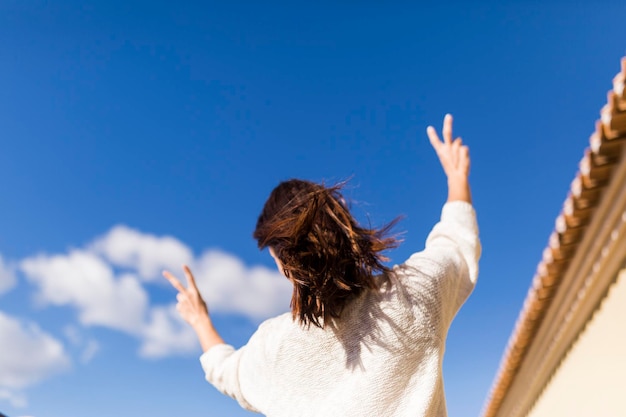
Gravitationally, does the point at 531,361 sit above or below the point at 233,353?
above

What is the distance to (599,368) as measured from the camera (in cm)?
432

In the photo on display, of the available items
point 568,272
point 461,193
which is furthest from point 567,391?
point 461,193

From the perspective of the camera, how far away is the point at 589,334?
166 inches

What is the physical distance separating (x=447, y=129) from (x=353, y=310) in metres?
0.76

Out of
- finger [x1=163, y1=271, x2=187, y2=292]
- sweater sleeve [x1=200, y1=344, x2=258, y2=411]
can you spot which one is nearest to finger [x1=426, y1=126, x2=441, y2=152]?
sweater sleeve [x1=200, y1=344, x2=258, y2=411]

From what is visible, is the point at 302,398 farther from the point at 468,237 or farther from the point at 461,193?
the point at 461,193

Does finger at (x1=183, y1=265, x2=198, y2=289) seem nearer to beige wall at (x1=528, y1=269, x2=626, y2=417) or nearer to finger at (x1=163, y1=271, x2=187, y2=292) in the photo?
finger at (x1=163, y1=271, x2=187, y2=292)

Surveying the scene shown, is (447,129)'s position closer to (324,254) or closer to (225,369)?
(324,254)

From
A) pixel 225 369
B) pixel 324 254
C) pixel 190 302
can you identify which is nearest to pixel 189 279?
pixel 190 302

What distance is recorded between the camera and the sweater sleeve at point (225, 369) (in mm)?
1878

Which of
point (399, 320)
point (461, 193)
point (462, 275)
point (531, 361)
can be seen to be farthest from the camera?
point (531, 361)

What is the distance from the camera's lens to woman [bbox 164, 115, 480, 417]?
1543 millimetres

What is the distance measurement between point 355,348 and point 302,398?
0.22 meters

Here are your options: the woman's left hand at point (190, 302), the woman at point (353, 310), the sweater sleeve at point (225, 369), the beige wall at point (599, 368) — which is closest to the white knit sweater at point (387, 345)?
the woman at point (353, 310)
